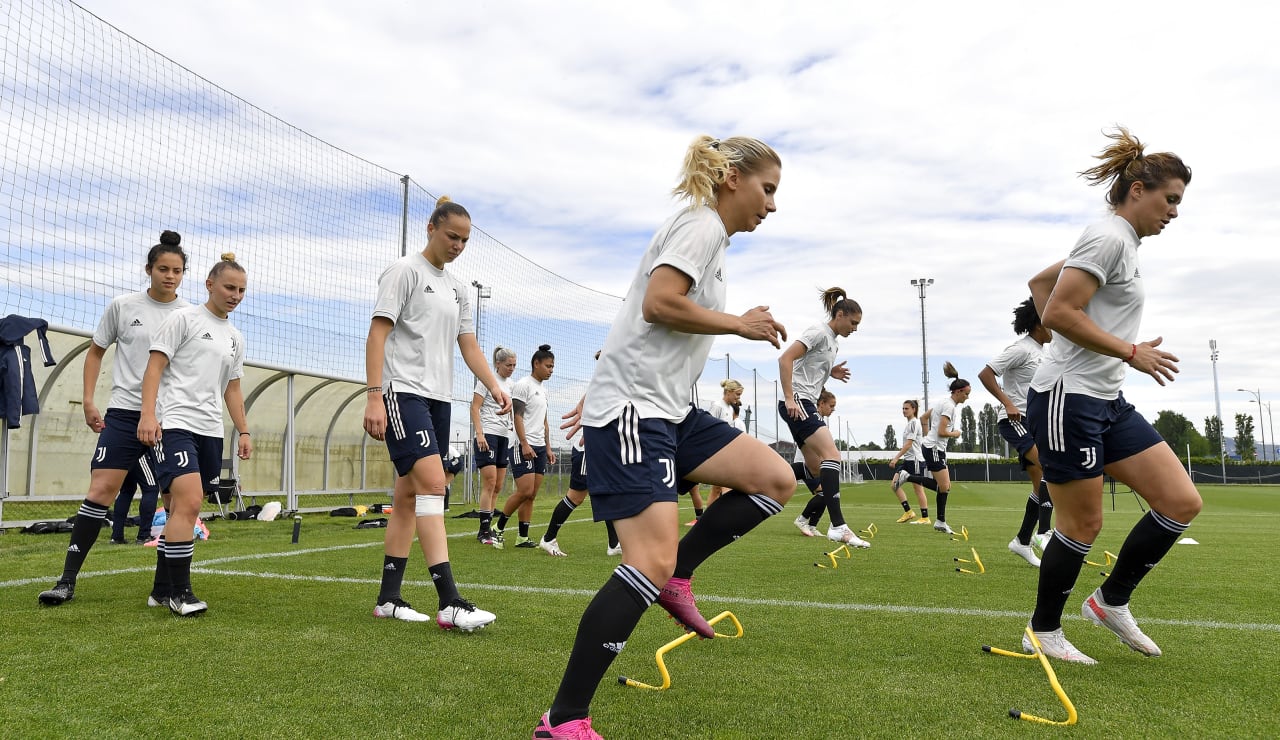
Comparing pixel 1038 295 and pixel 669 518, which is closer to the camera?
pixel 669 518

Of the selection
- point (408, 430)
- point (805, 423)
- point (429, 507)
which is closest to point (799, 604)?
point (429, 507)

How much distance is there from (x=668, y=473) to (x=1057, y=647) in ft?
6.88

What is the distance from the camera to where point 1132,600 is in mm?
4949

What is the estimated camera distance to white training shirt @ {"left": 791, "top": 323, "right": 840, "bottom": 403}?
8.08m

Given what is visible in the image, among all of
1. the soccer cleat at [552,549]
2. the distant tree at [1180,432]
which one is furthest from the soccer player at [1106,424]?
the distant tree at [1180,432]

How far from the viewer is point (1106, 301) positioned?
3.54m

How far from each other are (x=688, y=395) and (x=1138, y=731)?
5.66 feet

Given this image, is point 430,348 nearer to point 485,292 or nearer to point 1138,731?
point 1138,731

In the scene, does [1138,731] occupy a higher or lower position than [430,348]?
lower

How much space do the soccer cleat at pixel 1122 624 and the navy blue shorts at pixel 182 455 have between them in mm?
4632

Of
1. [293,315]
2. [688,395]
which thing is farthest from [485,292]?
[688,395]

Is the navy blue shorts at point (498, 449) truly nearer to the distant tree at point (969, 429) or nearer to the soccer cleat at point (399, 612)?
the soccer cleat at point (399, 612)

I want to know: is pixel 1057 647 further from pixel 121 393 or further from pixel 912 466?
pixel 912 466

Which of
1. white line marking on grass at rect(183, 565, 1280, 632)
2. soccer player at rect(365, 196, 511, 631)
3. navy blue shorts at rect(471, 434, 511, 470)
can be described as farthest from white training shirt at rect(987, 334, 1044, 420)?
navy blue shorts at rect(471, 434, 511, 470)
